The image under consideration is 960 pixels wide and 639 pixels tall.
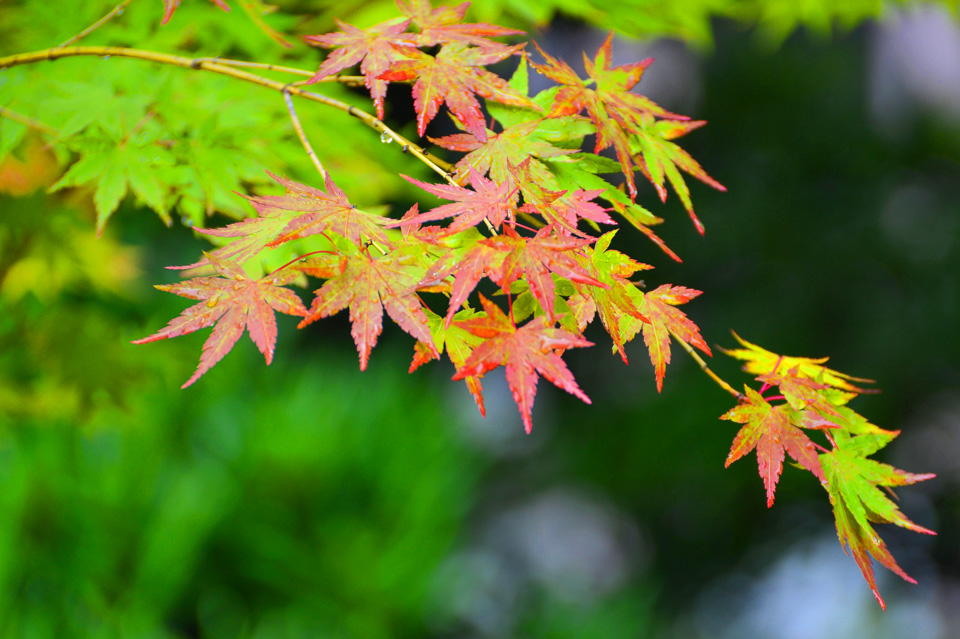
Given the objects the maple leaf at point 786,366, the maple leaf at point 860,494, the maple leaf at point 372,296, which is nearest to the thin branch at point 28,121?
the maple leaf at point 372,296

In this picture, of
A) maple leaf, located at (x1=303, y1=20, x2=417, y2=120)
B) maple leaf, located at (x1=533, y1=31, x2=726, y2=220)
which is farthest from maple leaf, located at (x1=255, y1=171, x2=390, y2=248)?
maple leaf, located at (x1=533, y1=31, x2=726, y2=220)

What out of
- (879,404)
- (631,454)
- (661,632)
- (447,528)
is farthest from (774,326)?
(447,528)

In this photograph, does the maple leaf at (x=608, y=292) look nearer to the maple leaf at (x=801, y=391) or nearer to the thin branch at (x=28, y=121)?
the maple leaf at (x=801, y=391)

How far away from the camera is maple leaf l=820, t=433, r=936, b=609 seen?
23.4 inches

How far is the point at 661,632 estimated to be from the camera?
305 centimetres

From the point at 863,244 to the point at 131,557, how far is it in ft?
12.5

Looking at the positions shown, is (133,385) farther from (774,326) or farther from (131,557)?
(774,326)

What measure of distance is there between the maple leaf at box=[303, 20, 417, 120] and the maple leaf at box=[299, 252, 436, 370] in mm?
169

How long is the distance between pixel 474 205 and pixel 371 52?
23 centimetres

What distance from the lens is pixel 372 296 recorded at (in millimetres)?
522

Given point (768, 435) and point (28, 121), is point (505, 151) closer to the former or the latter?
point (768, 435)

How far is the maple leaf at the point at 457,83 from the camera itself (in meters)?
0.59

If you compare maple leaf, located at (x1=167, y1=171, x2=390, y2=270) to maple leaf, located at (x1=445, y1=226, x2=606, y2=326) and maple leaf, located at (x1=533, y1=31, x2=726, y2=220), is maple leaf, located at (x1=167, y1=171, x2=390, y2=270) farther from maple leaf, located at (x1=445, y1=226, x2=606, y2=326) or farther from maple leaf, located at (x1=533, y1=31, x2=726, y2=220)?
maple leaf, located at (x1=533, y1=31, x2=726, y2=220)

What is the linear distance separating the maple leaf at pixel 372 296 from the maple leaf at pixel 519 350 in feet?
0.14
